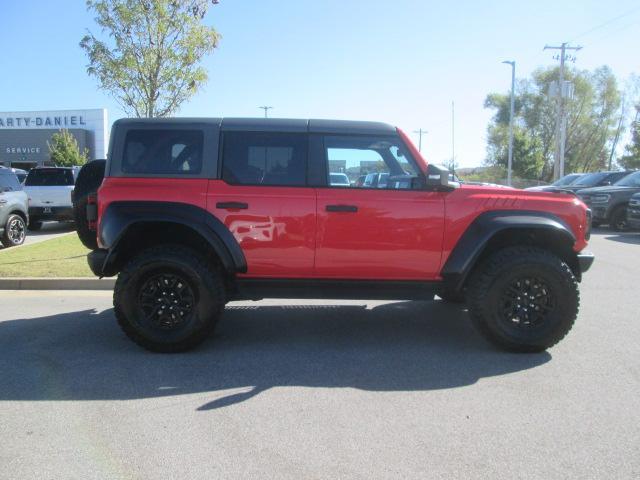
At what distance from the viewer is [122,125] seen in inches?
186

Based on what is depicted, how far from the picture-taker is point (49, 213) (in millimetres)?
14156

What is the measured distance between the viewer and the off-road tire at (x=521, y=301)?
4582 millimetres

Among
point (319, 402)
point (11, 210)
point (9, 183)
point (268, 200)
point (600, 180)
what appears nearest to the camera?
point (319, 402)

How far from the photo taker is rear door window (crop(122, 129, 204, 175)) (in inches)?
185

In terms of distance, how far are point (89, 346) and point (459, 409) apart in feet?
11.2

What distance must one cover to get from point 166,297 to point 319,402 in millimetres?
1825

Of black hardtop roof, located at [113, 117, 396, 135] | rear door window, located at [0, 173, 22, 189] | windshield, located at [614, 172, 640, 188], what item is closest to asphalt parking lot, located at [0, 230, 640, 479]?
black hardtop roof, located at [113, 117, 396, 135]

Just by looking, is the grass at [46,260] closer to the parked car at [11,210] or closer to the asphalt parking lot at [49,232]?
the parked car at [11,210]

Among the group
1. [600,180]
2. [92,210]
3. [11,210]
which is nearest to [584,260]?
[92,210]

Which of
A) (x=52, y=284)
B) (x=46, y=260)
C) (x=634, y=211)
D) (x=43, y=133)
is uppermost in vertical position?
(x=43, y=133)

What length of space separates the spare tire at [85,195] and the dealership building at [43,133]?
44.0 meters

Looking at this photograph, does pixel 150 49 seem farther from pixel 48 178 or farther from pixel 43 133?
pixel 43 133

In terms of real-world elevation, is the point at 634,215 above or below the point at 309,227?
above

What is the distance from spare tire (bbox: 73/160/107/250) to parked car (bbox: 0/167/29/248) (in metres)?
6.53
